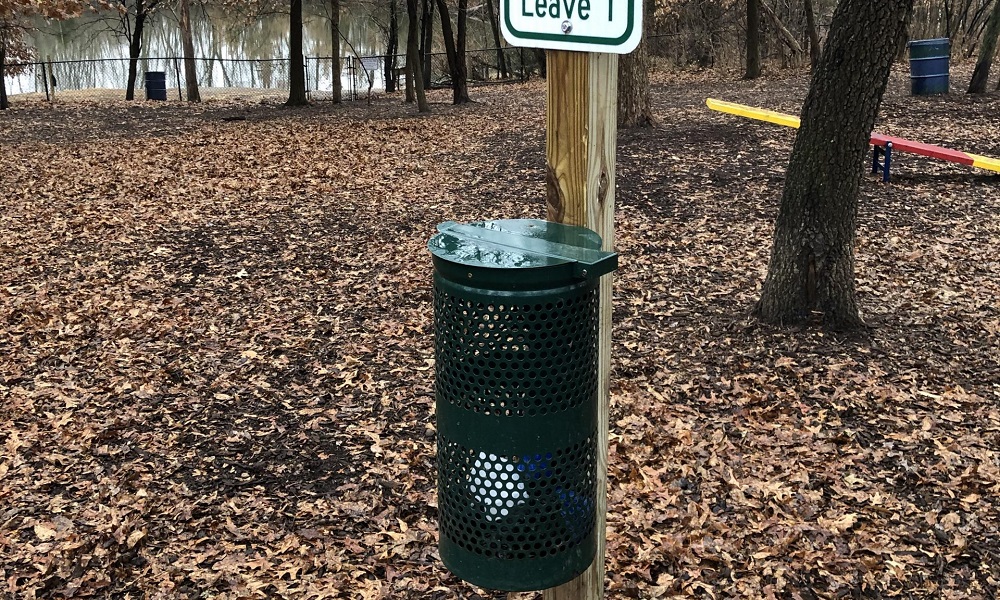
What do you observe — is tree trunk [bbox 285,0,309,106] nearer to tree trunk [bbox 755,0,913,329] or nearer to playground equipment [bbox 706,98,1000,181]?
playground equipment [bbox 706,98,1000,181]

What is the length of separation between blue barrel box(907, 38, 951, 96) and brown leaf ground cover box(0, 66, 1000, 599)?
6906mm

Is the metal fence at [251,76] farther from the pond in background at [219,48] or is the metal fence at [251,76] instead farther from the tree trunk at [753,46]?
the tree trunk at [753,46]

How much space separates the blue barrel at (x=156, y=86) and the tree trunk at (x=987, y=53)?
831 inches

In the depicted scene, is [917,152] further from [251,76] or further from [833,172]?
[251,76]

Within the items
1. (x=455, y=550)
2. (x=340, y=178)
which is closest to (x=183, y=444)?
(x=455, y=550)

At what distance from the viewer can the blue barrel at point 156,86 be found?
26156mm

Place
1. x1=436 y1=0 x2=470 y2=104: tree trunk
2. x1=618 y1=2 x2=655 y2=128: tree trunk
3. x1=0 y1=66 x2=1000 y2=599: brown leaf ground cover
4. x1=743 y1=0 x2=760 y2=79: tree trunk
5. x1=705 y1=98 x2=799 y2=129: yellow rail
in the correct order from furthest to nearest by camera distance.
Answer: x1=743 y1=0 x2=760 y2=79: tree trunk
x1=436 y1=0 x2=470 y2=104: tree trunk
x1=618 y1=2 x2=655 y2=128: tree trunk
x1=705 y1=98 x2=799 y2=129: yellow rail
x1=0 y1=66 x2=1000 y2=599: brown leaf ground cover

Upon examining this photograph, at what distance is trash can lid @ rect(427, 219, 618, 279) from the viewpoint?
2.03 m

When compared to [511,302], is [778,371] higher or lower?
lower

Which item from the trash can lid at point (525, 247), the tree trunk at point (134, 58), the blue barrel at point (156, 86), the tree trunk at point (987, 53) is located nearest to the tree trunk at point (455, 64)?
the tree trunk at point (134, 58)

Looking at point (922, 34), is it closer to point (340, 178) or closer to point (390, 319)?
point (340, 178)

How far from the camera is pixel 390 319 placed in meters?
6.62

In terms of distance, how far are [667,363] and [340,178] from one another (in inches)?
299

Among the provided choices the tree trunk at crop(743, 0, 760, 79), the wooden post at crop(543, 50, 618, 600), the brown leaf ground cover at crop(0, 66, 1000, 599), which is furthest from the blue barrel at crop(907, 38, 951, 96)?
the wooden post at crop(543, 50, 618, 600)
